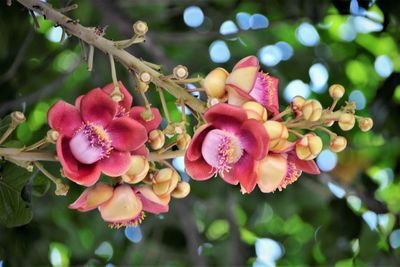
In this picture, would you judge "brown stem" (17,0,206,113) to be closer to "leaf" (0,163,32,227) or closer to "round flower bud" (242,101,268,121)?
"round flower bud" (242,101,268,121)

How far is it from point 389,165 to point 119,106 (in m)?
1.36

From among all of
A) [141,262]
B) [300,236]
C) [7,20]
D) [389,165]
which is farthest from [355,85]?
[7,20]

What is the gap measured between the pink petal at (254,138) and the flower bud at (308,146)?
1.9 inches

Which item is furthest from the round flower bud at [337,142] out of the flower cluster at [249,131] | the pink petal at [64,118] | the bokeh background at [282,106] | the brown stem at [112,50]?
the bokeh background at [282,106]

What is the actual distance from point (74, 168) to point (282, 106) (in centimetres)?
100

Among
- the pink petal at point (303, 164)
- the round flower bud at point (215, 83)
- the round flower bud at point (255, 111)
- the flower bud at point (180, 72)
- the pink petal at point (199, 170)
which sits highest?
the flower bud at point (180, 72)

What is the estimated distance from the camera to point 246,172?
26.1 inches

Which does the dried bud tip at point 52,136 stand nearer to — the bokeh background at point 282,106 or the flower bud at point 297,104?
the flower bud at point 297,104

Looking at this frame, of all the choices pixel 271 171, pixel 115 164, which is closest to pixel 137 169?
pixel 115 164

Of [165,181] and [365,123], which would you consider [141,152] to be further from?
[365,123]

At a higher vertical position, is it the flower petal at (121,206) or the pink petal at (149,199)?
the flower petal at (121,206)

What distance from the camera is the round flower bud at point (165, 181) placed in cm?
72

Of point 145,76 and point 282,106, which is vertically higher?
point 145,76

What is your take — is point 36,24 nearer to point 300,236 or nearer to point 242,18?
point 242,18
